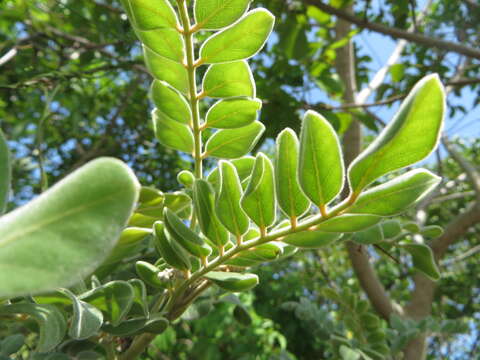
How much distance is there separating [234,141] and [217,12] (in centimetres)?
19

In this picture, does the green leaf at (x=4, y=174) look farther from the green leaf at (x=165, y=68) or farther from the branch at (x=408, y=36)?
the branch at (x=408, y=36)

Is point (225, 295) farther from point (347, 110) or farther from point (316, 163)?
point (347, 110)

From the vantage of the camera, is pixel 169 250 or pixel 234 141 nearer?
pixel 169 250

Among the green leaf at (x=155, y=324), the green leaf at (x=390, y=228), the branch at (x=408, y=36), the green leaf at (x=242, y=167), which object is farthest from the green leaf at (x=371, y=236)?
the branch at (x=408, y=36)

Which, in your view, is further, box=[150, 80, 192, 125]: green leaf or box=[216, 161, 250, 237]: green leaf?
box=[150, 80, 192, 125]: green leaf

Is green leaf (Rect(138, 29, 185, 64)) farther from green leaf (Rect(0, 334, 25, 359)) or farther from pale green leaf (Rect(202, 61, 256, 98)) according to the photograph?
green leaf (Rect(0, 334, 25, 359))

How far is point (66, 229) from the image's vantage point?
23 centimetres

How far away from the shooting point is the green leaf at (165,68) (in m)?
0.59

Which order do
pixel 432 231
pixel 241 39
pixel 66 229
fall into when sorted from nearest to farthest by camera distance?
pixel 66 229
pixel 241 39
pixel 432 231

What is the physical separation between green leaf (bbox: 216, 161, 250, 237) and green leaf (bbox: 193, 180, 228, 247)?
2 cm

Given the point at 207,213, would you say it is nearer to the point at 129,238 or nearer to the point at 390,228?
the point at 129,238

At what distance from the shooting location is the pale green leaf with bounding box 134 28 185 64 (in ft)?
1.80

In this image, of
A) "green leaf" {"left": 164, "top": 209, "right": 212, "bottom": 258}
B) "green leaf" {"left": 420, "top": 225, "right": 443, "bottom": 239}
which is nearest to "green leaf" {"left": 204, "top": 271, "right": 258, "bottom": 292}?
"green leaf" {"left": 164, "top": 209, "right": 212, "bottom": 258}

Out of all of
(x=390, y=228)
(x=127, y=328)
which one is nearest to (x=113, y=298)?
(x=127, y=328)
